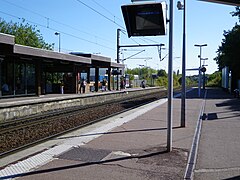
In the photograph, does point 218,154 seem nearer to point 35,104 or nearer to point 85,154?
point 85,154

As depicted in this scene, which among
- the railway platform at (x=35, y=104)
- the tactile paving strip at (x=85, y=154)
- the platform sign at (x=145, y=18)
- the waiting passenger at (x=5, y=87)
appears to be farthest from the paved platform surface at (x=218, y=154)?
the waiting passenger at (x=5, y=87)

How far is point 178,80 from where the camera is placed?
331 feet

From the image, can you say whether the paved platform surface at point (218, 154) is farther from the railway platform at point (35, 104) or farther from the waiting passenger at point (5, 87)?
the waiting passenger at point (5, 87)

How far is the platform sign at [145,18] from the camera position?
7195mm

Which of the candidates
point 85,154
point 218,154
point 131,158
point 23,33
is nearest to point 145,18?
point 131,158

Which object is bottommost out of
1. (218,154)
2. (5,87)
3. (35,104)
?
(218,154)

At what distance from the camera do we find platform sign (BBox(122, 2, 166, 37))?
720 centimetres

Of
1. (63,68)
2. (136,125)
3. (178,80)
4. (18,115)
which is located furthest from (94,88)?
(178,80)

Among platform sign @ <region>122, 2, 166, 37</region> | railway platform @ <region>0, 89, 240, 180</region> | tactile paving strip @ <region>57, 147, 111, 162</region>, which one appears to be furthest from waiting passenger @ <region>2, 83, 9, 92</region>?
platform sign @ <region>122, 2, 166, 37</region>

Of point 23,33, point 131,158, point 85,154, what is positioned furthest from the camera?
point 23,33

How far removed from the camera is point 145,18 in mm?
7348

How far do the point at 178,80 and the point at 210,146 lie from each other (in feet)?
306

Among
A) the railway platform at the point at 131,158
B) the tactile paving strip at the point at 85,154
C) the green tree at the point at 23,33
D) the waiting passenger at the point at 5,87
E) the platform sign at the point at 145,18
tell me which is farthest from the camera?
the green tree at the point at 23,33

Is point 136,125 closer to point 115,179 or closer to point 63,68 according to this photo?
point 115,179
